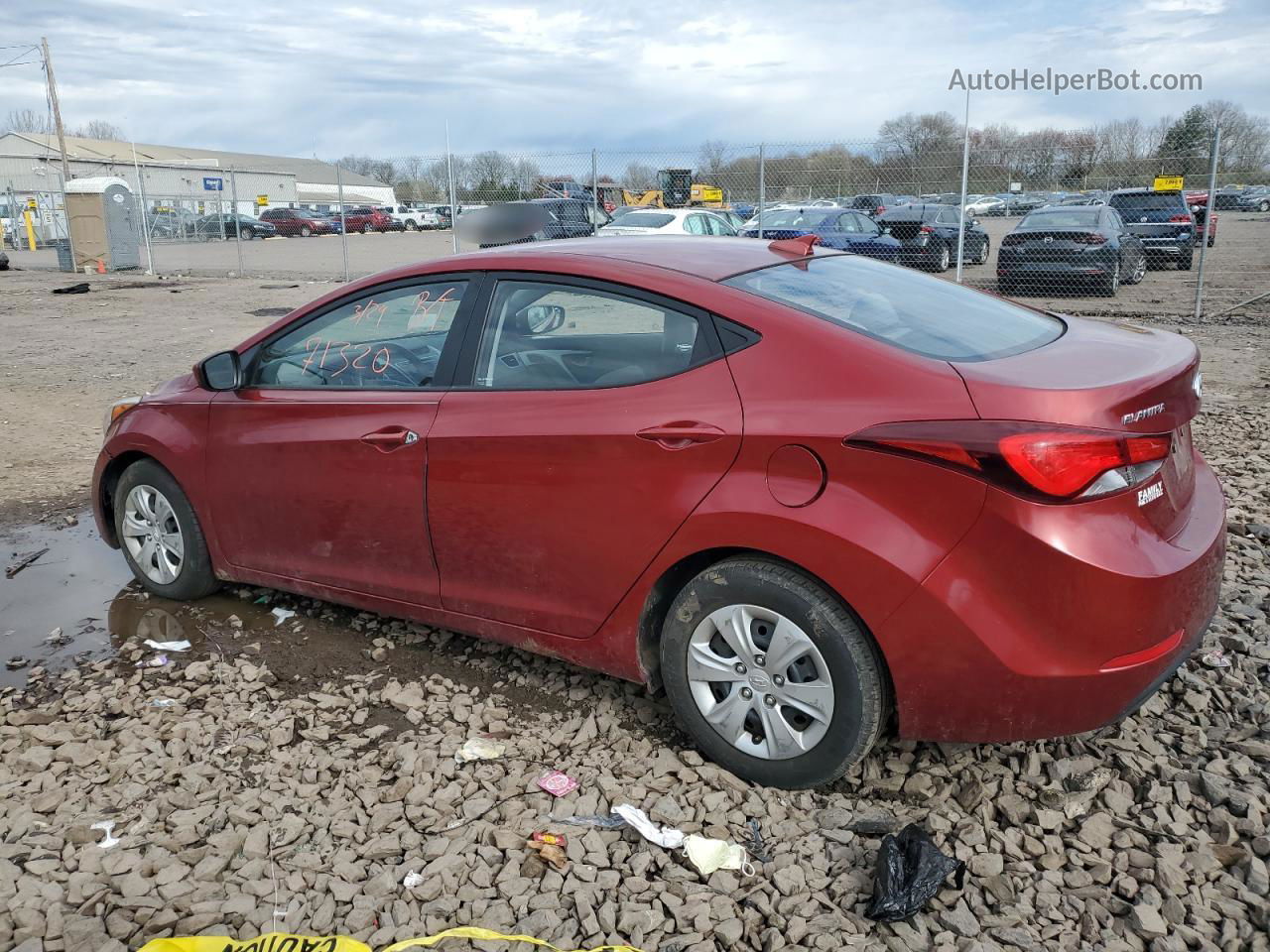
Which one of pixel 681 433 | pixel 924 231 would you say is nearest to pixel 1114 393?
pixel 681 433

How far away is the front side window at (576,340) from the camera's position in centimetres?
316

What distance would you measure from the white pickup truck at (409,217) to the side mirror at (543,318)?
157 feet

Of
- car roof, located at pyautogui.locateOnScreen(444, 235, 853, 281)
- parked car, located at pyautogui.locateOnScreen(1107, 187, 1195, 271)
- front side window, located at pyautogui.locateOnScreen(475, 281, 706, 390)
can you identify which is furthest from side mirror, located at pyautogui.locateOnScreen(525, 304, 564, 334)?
parked car, located at pyautogui.locateOnScreen(1107, 187, 1195, 271)

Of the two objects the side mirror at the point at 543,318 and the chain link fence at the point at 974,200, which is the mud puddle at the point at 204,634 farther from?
the chain link fence at the point at 974,200

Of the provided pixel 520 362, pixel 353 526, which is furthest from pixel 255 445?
pixel 520 362

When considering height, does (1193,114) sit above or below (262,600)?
above

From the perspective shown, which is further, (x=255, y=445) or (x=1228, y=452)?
(x=1228, y=452)

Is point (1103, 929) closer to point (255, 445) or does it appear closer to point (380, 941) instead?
point (380, 941)

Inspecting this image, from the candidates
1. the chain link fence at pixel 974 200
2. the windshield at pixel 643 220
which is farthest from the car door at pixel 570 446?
the windshield at pixel 643 220

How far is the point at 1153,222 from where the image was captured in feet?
59.8

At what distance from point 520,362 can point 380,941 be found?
6.06 ft

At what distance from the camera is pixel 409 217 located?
51125mm

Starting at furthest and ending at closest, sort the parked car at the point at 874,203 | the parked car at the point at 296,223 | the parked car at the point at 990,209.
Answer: the parked car at the point at 296,223
the parked car at the point at 990,209
the parked car at the point at 874,203

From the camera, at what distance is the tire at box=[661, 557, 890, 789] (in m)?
2.80
